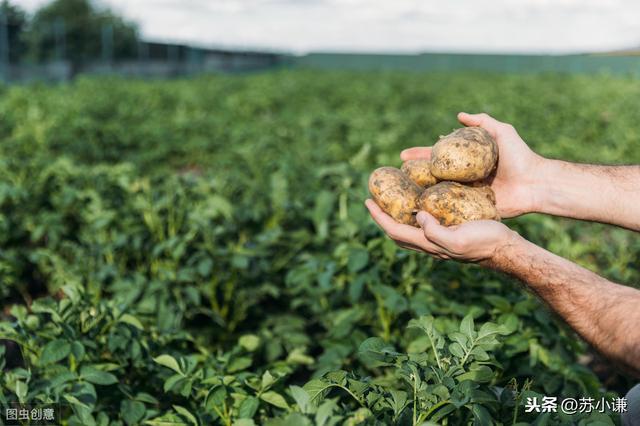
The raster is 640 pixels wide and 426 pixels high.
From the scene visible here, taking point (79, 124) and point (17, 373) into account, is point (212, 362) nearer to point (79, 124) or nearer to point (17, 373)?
point (17, 373)

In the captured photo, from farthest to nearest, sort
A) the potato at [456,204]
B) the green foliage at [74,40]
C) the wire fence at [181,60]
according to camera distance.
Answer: the green foliage at [74,40] < the wire fence at [181,60] < the potato at [456,204]

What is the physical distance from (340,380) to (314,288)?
Result: 4.59ft

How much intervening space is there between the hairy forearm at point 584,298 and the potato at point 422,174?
0.59m

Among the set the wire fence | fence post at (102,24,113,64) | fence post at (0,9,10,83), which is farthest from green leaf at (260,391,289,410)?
fence post at (102,24,113,64)

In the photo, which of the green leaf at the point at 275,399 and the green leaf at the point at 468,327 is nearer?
the green leaf at the point at 468,327

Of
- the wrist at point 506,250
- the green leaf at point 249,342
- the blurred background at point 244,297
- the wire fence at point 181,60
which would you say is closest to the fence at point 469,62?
the wire fence at point 181,60

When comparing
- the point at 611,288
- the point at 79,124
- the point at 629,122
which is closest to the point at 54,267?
the point at 611,288

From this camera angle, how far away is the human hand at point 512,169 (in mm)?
2416

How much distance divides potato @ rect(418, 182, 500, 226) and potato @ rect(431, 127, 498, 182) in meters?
0.04

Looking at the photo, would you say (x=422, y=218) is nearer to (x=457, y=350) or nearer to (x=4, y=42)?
(x=457, y=350)

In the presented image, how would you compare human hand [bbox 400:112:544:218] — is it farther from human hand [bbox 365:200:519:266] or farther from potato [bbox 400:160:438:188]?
human hand [bbox 365:200:519:266]

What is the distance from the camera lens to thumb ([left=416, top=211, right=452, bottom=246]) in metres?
1.95

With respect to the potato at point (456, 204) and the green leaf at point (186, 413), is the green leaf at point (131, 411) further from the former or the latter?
the potato at point (456, 204)

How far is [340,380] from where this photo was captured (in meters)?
1.57
